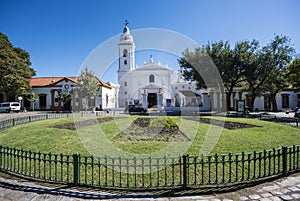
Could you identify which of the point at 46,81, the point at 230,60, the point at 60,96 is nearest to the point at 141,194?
the point at 230,60

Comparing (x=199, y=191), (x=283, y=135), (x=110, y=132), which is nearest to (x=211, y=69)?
(x=283, y=135)

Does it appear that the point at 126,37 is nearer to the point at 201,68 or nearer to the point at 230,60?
the point at 201,68

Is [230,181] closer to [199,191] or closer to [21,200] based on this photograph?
[199,191]

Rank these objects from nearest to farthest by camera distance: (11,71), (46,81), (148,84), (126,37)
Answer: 1. (11,71)
2. (46,81)
3. (148,84)
4. (126,37)

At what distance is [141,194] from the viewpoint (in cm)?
428

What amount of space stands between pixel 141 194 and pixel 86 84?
1144 inches

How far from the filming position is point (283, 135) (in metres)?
9.02

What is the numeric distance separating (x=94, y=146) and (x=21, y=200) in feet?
11.5

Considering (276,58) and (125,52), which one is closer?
(276,58)

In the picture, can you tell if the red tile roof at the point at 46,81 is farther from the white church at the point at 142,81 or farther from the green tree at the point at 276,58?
the green tree at the point at 276,58

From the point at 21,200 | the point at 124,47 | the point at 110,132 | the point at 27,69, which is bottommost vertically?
the point at 21,200

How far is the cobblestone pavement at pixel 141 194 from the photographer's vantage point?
13.3 ft

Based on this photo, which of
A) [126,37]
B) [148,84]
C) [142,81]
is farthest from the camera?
[126,37]

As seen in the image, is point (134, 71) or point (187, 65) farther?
point (134, 71)
